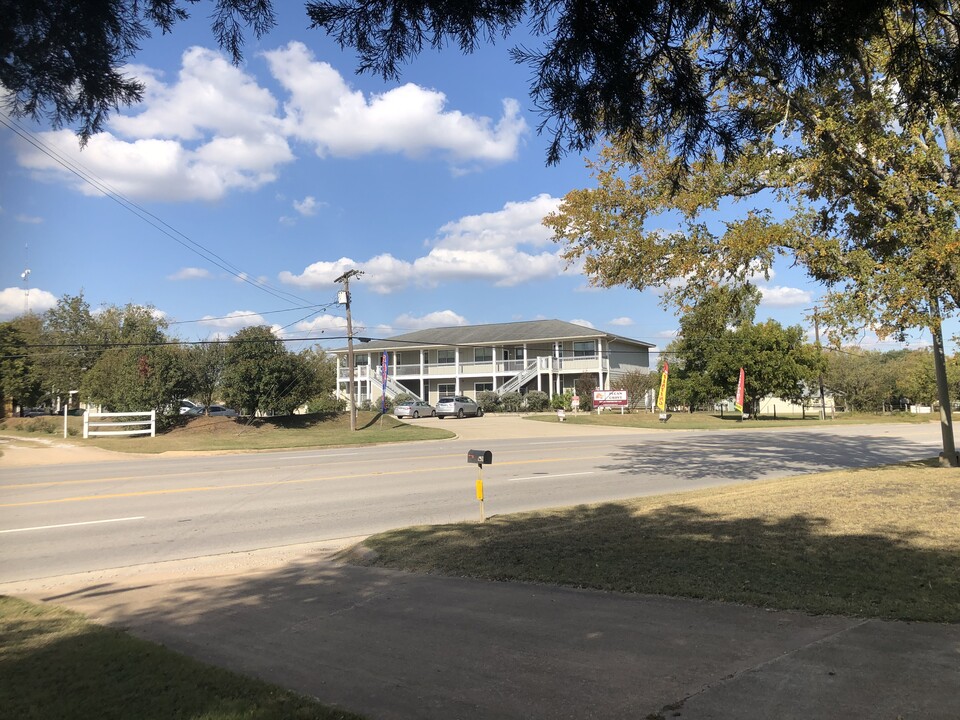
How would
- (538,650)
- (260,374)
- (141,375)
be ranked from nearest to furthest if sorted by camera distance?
(538,650)
(141,375)
(260,374)

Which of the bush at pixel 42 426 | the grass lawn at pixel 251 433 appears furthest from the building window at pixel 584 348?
the bush at pixel 42 426

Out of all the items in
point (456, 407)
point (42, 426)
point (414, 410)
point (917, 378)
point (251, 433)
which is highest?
point (917, 378)

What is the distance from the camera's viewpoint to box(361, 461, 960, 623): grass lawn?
573 centimetres

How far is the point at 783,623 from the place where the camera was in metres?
5.04

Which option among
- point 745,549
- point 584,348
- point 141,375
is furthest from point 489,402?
point 745,549

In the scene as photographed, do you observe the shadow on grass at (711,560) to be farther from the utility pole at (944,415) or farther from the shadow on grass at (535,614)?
the utility pole at (944,415)

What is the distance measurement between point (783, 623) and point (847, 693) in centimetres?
129

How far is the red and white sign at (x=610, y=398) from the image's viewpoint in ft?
160

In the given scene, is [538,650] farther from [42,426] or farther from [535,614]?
[42,426]

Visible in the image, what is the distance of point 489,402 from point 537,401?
3.68 metres

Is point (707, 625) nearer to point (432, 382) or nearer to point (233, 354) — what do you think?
point (233, 354)

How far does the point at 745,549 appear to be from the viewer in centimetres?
733

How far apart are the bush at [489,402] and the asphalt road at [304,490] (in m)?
27.3

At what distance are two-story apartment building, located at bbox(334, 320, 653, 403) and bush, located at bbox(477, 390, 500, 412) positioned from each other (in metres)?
1.27
